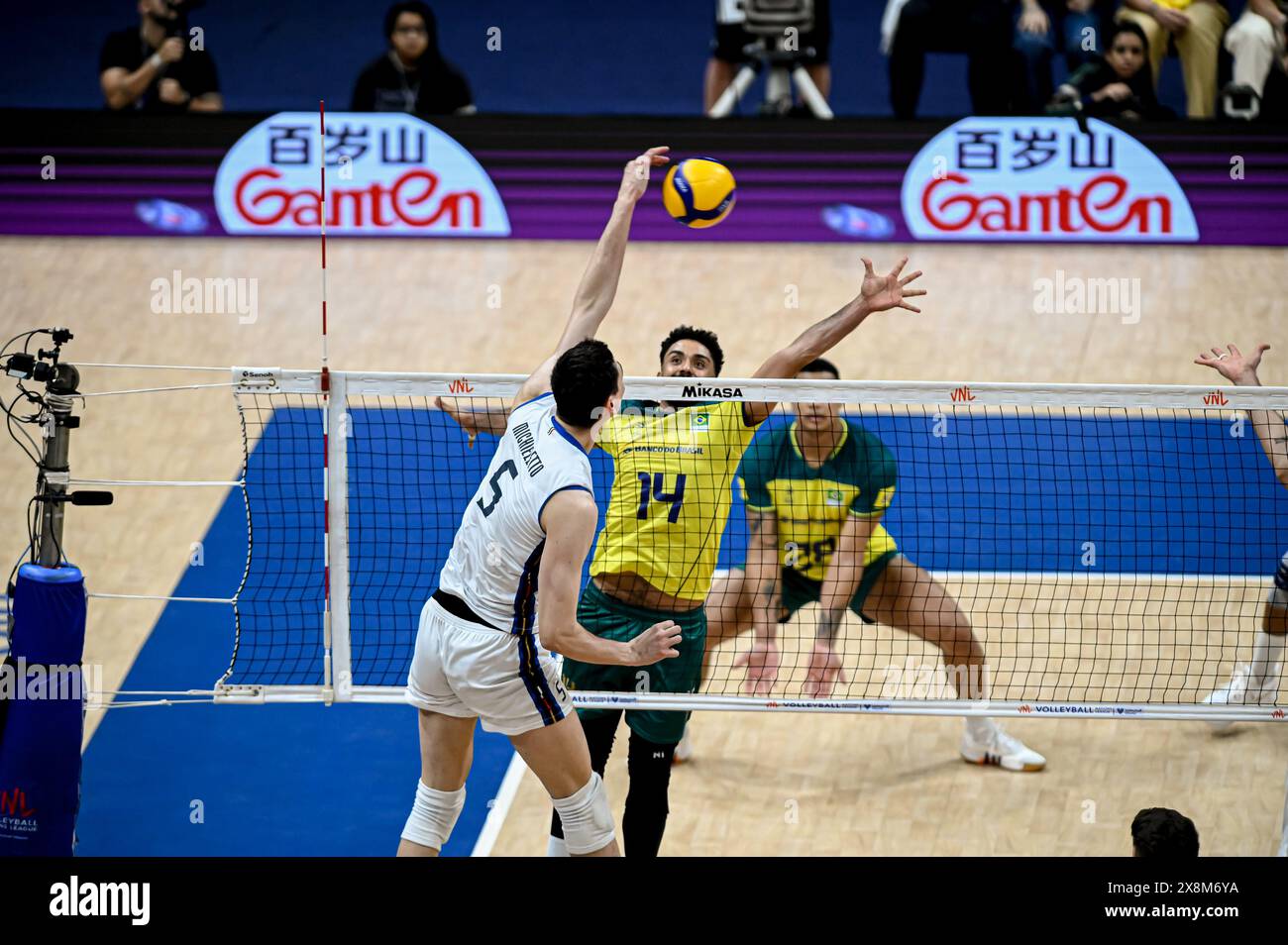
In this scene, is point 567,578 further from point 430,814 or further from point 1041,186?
point 1041,186

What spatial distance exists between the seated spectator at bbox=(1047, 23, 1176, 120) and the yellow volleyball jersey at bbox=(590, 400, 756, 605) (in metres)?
7.93

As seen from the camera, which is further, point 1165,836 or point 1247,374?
point 1247,374

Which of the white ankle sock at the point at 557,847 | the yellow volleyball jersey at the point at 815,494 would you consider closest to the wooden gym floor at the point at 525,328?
the yellow volleyball jersey at the point at 815,494

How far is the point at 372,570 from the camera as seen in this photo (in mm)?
10203

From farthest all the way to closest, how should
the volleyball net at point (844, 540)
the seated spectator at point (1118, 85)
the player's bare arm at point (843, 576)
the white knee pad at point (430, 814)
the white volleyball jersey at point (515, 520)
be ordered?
the seated spectator at point (1118, 85), the player's bare arm at point (843, 576), the volleyball net at point (844, 540), the white knee pad at point (430, 814), the white volleyball jersey at point (515, 520)

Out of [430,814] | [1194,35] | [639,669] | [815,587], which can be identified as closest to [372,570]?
[815,587]

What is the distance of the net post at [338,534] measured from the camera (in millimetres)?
7086

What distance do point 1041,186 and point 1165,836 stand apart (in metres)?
9.62

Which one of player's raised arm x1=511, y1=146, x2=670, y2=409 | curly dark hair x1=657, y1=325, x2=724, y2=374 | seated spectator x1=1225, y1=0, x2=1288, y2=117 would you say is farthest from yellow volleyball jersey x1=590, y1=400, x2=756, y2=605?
seated spectator x1=1225, y1=0, x2=1288, y2=117

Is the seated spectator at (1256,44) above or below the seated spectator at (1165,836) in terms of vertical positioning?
above

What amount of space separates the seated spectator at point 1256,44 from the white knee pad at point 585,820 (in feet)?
35.1

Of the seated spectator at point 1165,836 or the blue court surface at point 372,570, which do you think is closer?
the seated spectator at point 1165,836

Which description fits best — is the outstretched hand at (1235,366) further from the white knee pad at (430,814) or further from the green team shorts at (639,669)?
the white knee pad at (430,814)
